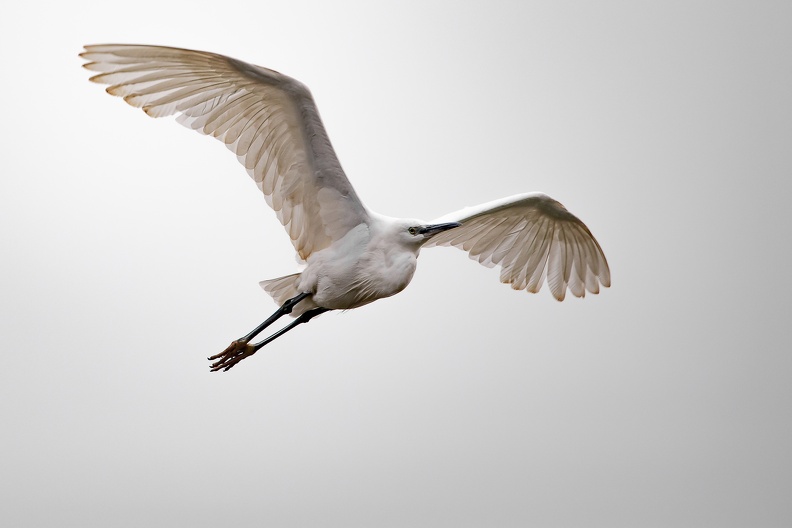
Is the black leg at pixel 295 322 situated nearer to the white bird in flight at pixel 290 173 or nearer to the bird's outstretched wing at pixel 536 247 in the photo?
the white bird in flight at pixel 290 173

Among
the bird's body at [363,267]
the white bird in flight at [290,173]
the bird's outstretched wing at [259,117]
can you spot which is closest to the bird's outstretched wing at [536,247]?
the white bird in flight at [290,173]

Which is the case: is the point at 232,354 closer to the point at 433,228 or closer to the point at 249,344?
the point at 249,344

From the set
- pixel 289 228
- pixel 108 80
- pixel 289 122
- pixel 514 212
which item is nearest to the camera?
pixel 108 80

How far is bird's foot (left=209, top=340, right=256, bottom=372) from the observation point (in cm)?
670

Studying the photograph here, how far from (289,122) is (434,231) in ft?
3.86

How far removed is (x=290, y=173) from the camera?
6.73m

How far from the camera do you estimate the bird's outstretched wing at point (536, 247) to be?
8055 millimetres

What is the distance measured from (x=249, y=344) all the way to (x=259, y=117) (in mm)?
1472

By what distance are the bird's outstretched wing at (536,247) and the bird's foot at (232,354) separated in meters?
1.84

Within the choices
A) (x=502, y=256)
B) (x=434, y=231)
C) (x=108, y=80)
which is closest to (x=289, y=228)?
(x=434, y=231)

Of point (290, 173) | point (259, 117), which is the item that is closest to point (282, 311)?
point (290, 173)

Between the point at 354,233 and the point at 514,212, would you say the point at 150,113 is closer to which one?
the point at 354,233

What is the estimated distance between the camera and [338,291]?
6727 millimetres

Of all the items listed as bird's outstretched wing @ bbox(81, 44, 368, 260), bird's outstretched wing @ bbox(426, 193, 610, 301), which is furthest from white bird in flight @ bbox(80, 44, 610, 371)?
bird's outstretched wing @ bbox(426, 193, 610, 301)
